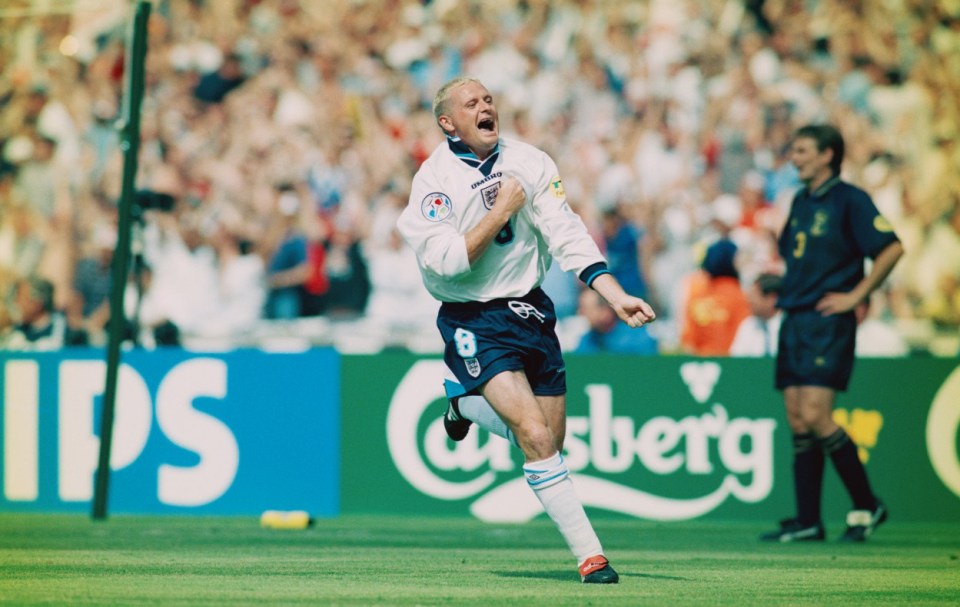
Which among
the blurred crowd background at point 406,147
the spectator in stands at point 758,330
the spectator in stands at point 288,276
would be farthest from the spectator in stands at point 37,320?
the spectator in stands at point 758,330

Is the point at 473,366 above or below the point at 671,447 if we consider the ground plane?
above

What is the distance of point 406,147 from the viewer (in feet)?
61.9

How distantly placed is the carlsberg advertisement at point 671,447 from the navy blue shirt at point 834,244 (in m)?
2.17

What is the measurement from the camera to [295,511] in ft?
43.6

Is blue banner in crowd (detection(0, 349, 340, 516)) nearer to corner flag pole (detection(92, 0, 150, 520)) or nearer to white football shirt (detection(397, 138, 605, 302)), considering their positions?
corner flag pole (detection(92, 0, 150, 520))

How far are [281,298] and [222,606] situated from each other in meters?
10.9

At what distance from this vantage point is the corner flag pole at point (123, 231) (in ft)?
40.4

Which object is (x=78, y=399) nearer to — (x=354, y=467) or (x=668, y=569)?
(x=354, y=467)

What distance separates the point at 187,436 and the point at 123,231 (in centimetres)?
195

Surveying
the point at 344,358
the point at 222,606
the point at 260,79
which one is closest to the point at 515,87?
the point at 260,79

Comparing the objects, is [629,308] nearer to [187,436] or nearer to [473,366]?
[473,366]

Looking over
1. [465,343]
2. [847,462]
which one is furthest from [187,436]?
[465,343]

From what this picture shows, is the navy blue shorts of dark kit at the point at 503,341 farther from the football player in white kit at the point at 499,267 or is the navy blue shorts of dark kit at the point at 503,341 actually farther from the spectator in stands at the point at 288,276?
the spectator in stands at the point at 288,276

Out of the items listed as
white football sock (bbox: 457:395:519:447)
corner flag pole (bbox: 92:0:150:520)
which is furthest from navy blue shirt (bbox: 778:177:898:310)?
corner flag pole (bbox: 92:0:150:520)
